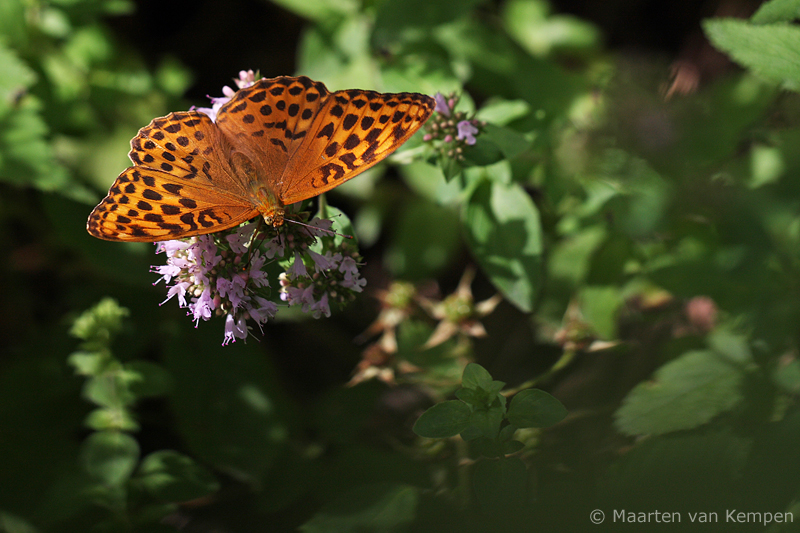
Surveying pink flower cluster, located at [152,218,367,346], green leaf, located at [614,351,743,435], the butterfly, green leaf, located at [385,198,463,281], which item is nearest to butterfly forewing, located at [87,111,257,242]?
the butterfly

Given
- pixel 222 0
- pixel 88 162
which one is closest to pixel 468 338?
pixel 88 162

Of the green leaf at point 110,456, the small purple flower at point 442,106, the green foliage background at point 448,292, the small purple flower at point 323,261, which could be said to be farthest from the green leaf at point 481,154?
the green leaf at point 110,456

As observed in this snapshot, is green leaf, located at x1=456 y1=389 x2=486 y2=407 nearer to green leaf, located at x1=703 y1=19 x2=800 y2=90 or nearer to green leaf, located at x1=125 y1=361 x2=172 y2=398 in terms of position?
green leaf, located at x1=125 y1=361 x2=172 y2=398

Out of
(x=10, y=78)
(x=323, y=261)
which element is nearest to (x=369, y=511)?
(x=323, y=261)

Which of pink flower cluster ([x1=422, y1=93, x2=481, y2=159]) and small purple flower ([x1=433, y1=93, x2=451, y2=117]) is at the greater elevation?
small purple flower ([x1=433, y1=93, x2=451, y2=117])

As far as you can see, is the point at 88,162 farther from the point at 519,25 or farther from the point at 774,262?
the point at 774,262
